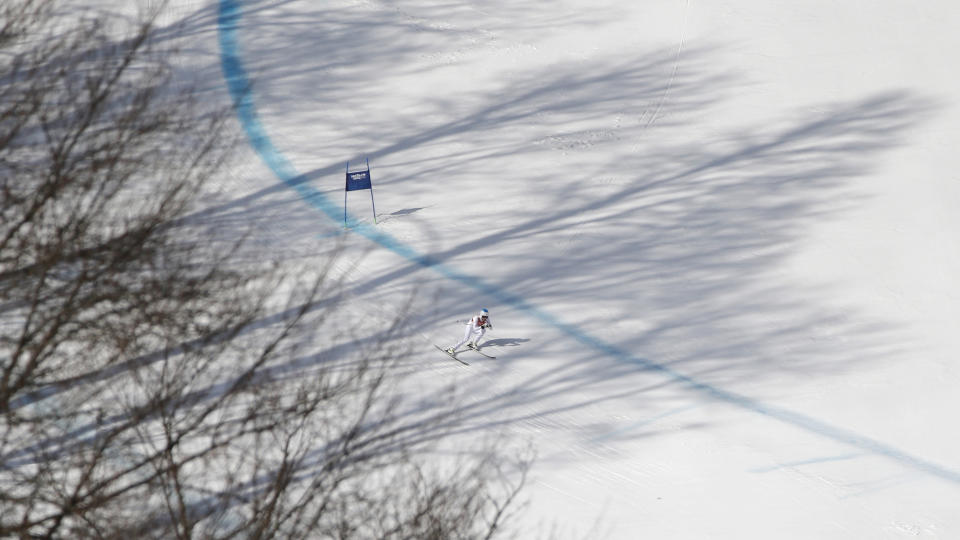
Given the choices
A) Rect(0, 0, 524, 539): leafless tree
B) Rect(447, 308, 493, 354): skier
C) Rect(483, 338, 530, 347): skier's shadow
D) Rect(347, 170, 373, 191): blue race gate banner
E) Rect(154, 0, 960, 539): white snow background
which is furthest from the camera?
Rect(347, 170, 373, 191): blue race gate banner

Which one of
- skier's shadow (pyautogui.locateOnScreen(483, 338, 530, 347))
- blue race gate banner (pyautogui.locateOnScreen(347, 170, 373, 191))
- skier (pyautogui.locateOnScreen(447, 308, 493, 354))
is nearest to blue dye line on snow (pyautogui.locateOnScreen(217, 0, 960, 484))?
skier's shadow (pyautogui.locateOnScreen(483, 338, 530, 347))

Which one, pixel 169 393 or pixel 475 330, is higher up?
pixel 169 393

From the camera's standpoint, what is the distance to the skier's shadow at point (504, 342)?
15.9 m

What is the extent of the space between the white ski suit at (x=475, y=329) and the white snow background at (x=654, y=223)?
27cm

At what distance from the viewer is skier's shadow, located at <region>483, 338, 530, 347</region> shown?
1591cm

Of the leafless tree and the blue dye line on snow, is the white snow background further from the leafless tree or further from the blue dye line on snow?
the leafless tree

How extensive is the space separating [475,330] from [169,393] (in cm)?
666

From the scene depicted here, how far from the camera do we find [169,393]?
903 cm

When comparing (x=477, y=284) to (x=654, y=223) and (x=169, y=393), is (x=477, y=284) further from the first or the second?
(x=169, y=393)

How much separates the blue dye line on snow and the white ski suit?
1.48 metres

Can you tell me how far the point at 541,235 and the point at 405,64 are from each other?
594cm

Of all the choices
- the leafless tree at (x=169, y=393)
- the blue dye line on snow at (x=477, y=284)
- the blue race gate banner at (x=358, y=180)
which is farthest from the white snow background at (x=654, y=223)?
the leafless tree at (x=169, y=393)

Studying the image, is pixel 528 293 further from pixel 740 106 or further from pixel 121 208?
pixel 740 106

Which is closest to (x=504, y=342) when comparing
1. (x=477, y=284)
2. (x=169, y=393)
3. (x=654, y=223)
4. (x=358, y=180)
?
(x=477, y=284)
